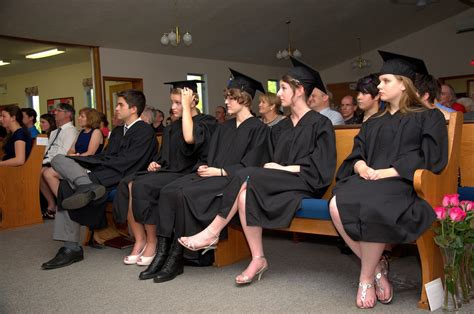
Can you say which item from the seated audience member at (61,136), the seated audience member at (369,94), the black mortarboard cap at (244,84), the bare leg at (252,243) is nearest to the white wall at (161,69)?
the seated audience member at (61,136)

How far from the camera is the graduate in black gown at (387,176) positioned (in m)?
2.68

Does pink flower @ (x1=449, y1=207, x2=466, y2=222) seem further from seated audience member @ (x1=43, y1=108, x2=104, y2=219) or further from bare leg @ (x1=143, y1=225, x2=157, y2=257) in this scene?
seated audience member @ (x1=43, y1=108, x2=104, y2=219)

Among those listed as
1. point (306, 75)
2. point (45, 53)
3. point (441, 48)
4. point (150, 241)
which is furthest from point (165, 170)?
point (441, 48)

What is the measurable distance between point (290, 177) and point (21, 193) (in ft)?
12.8

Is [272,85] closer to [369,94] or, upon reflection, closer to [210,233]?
[369,94]

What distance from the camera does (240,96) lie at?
3896mm

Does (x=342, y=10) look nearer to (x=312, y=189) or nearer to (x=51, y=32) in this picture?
(x=51, y=32)

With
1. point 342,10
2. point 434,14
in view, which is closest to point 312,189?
point 342,10

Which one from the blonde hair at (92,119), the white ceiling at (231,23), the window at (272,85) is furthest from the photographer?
the window at (272,85)

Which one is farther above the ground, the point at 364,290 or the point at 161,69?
the point at 161,69

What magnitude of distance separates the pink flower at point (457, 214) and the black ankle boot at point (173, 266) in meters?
1.83

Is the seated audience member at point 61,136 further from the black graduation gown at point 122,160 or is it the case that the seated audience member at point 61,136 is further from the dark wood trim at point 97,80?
the dark wood trim at point 97,80

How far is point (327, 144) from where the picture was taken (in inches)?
137

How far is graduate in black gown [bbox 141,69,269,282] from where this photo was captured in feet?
11.8
